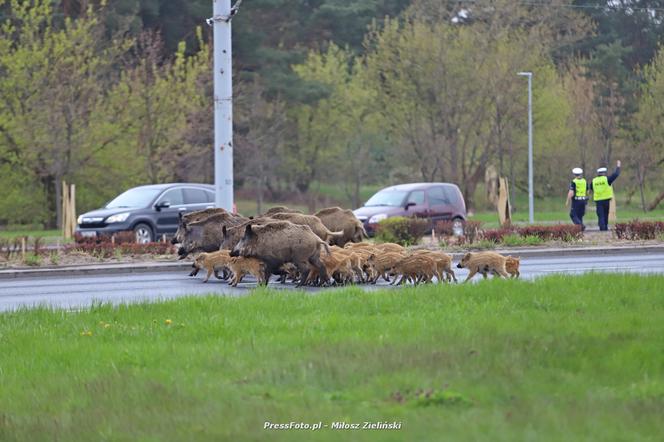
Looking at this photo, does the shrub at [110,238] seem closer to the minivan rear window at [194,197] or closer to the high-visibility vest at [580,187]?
the minivan rear window at [194,197]

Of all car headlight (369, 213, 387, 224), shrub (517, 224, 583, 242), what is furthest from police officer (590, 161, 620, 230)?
car headlight (369, 213, 387, 224)

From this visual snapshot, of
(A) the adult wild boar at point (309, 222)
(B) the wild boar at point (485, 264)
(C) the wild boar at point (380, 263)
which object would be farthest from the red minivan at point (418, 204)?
(B) the wild boar at point (485, 264)

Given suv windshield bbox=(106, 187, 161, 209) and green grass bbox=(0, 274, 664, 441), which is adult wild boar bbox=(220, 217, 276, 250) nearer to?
green grass bbox=(0, 274, 664, 441)

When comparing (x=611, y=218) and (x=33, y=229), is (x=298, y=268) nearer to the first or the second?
(x=611, y=218)

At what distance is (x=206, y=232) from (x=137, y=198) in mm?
10350

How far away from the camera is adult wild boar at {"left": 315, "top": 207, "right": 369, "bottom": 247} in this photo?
2252 centimetres

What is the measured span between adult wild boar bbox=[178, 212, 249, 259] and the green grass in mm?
8739

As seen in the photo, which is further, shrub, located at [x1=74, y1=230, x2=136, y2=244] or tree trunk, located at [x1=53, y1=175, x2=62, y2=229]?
tree trunk, located at [x1=53, y1=175, x2=62, y2=229]

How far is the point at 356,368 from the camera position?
29.1 feet

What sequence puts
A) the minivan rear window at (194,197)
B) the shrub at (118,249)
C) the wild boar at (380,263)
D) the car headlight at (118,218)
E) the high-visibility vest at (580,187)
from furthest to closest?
the high-visibility vest at (580,187)
the minivan rear window at (194,197)
the car headlight at (118,218)
the shrub at (118,249)
the wild boar at (380,263)

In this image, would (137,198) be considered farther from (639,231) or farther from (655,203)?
(655,203)

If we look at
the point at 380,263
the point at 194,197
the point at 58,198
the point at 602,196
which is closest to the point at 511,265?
the point at 380,263

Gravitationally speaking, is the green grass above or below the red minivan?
below

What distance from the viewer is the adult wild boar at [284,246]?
1755 centimetres
